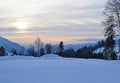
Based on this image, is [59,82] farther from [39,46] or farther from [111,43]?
[39,46]

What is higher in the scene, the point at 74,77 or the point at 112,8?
the point at 112,8

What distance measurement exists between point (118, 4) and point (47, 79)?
107 ft

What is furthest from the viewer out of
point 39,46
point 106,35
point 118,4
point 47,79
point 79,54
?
point 39,46

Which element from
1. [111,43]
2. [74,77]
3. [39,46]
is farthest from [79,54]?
[74,77]

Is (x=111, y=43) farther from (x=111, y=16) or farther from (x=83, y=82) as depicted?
(x=83, y=82)

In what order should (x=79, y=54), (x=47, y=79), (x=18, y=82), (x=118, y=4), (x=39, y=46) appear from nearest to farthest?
(x=18, y=82) → (x=47, y=79) → (x=118, y=4) → (x=79, y=54) → (x=39, y=46)

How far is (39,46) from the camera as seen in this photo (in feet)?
363

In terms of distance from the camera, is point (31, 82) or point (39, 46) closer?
point (31, 82)

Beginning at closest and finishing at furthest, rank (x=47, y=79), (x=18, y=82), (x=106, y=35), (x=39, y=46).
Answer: (x=18, y=82), (x=47, y=79), (x=106, y=35), (x=39, y=46)

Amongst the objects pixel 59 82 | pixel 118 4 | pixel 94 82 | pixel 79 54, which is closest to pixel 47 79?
pixel 59 82

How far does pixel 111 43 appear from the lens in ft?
157

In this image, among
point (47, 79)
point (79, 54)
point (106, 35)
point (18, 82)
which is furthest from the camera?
point (79, 54)

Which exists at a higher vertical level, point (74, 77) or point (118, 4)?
point (118, 4)

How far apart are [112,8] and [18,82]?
3426 cm
